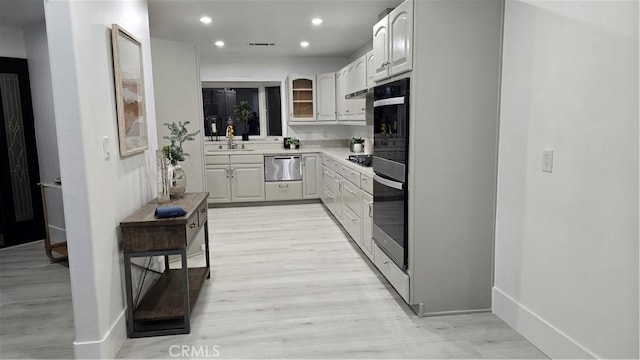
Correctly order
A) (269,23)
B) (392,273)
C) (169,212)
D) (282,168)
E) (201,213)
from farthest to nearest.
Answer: (282,168), (269,23), (201,213), (392,273), (169,212)

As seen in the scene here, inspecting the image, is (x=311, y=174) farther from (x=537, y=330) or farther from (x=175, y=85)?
(x=537, y=330)

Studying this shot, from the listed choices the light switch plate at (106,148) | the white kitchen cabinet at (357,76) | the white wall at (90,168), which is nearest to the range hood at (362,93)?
the white kitchen cabinet at (357,76)

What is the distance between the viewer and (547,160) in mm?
2207

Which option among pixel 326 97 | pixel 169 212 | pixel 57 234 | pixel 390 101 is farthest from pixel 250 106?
pixel 169 212

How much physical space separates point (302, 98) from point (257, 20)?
2.43m

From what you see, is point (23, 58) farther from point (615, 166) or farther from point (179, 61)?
point (615, 166)

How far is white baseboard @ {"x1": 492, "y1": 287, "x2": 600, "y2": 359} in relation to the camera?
2100 mm

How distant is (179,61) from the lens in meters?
3.98

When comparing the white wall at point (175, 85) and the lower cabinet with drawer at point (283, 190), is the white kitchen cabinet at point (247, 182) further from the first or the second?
the white wall at point (175, 85)

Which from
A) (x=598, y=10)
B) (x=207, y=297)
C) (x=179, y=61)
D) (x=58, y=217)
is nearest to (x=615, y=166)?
(x=598, y=10)

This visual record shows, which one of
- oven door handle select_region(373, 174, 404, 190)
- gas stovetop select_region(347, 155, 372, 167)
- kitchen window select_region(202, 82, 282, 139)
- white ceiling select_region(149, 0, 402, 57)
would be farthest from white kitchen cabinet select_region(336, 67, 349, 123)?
oven door handle select_region(373, 174, 404, 190)

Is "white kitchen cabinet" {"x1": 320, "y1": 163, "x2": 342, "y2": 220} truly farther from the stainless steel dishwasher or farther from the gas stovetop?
the gas stovetop

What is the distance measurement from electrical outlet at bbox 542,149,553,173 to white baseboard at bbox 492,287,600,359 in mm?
851

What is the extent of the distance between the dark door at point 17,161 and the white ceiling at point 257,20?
0.60 metres
